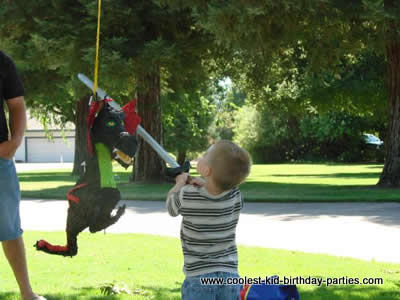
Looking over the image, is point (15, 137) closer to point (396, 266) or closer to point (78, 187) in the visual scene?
point (78, 187)

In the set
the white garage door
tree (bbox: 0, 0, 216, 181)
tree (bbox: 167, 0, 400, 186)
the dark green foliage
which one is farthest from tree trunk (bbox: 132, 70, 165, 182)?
the white garage door

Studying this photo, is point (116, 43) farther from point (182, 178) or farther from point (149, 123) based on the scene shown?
point (182, 178)

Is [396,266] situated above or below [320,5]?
below

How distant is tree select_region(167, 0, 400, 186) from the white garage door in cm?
5034

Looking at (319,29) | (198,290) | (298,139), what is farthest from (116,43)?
(298,139)

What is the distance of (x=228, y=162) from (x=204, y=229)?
15.4 inches

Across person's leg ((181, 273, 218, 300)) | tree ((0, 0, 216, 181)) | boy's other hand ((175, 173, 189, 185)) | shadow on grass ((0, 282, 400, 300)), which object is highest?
tree ((0, 0, 216, 181))

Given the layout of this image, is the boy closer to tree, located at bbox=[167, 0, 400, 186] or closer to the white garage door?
tree, located at bbox=[167, 0, 400, 186]

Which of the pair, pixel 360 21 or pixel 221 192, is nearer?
pixel 221 192

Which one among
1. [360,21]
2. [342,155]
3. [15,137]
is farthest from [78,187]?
[342,155]

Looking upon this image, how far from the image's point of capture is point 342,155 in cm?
4947

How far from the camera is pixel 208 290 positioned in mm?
3404

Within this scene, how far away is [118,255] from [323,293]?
290 centimetres

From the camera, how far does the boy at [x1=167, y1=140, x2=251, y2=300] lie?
3.42 meters
